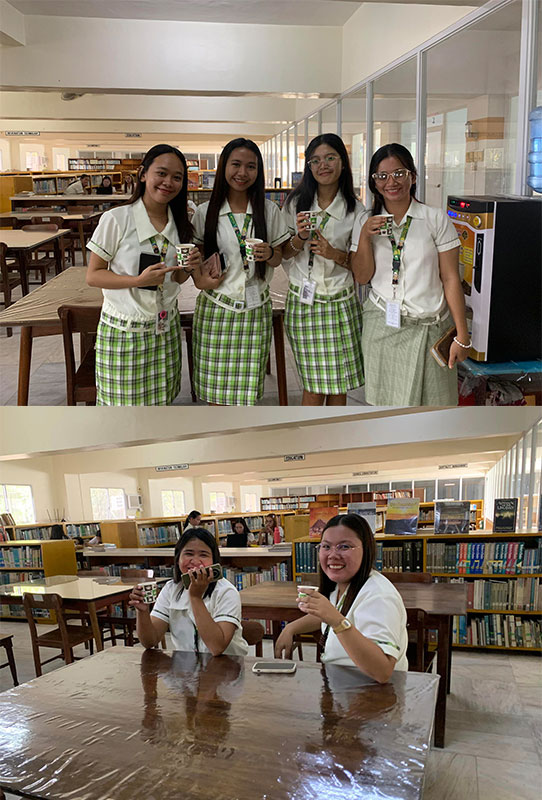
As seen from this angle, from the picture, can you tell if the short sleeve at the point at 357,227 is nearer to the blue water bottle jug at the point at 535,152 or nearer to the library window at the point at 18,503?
the blue water bottle jug at the point at 535,152

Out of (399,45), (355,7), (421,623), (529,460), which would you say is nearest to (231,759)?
(421,623)

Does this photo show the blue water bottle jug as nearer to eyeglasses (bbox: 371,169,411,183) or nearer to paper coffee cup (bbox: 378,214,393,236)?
eyeglasses (bbox: 371,169,411,183)

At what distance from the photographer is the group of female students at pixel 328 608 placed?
2.07m

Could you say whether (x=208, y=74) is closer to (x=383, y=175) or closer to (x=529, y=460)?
(x=383, y=175)

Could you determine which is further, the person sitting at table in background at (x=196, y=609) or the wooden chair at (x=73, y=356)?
the wooden chair at (x=73, y=356)

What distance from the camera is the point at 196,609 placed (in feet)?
8.34

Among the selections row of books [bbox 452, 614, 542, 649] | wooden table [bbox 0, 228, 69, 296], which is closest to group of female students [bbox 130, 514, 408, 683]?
row of books [bbox 452, 614, 542, 649]

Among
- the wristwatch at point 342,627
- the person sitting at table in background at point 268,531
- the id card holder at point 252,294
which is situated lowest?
the person sitting at table in background at point 268,531

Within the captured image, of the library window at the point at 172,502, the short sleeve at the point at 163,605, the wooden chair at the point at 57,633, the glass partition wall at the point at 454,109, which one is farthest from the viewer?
the library window at the point at 172,502

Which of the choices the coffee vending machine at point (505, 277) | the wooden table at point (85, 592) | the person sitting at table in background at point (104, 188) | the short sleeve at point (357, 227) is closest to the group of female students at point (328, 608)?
the coffee vending machine at point (505, 277)

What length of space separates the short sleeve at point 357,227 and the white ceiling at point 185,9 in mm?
1557

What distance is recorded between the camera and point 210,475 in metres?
14.3

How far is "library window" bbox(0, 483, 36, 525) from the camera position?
34.3 ft

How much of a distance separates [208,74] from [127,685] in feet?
9.28
